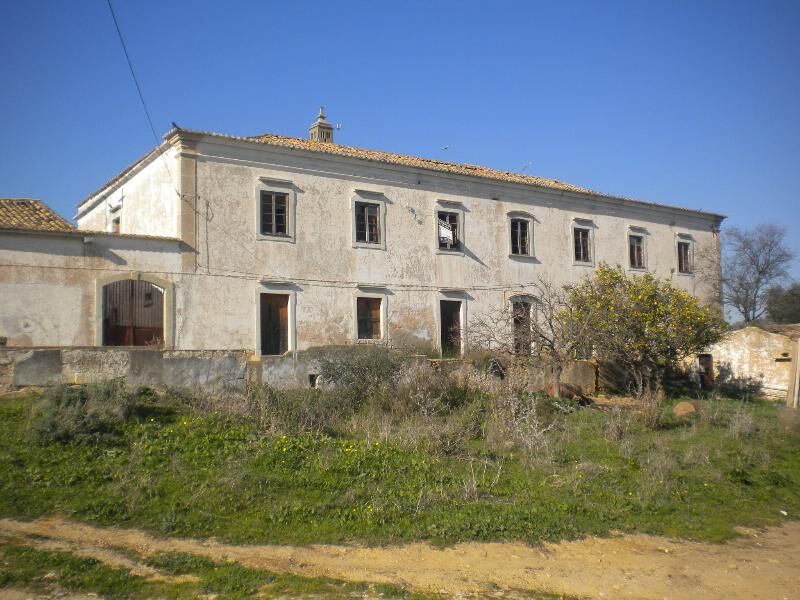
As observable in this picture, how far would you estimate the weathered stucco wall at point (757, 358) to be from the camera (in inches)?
806

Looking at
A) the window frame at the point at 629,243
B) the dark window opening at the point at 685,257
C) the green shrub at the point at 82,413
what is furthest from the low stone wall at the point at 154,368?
the dark window opening at the point at 685,257

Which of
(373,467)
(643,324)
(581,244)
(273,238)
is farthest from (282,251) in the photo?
(581,244)

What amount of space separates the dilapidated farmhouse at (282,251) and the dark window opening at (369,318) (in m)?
0.04

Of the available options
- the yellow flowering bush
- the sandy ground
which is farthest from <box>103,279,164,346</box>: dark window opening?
the yellow flowering bush

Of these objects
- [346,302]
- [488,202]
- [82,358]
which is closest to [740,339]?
[488,202]

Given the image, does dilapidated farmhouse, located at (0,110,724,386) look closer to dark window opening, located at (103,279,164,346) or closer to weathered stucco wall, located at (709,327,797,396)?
dark window opening, located at (103,279,164,346)

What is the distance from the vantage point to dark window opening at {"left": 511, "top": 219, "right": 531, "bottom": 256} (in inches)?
936

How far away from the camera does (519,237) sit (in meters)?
24.0

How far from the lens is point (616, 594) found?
7.03 m

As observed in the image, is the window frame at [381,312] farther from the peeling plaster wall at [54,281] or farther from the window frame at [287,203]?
the peeling plaster wall at [54,281]

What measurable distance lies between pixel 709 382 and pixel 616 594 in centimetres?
1741

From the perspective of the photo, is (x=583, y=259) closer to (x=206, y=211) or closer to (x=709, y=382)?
(x=709, y=382)

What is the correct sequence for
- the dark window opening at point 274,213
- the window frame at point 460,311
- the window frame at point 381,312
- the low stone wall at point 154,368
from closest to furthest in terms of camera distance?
the low stone wall at point 154,368
the dark window opening at point 274,213
the window frame at point 381,312
the window frame at point 460,311

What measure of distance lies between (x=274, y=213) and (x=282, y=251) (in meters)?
1.05
